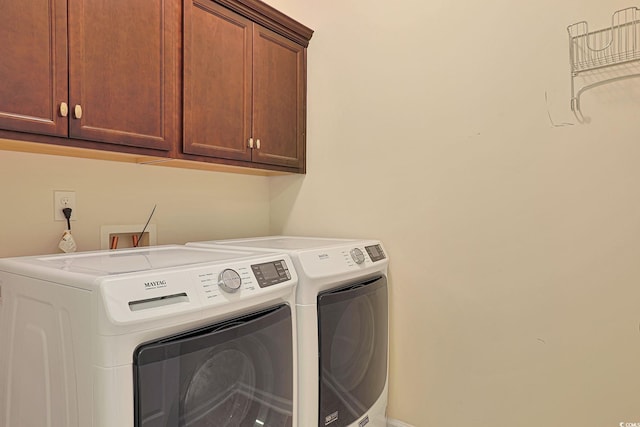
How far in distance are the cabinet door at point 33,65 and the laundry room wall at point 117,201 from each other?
0.33m

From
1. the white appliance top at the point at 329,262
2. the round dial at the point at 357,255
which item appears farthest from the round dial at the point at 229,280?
the round dial at the point at 357,255

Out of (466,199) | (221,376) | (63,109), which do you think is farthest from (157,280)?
(466,199)

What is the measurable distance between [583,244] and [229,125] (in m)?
1.54

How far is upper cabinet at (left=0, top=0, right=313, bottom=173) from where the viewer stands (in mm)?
1186

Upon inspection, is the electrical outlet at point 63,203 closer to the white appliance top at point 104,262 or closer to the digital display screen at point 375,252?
the white appliance top at point 104,262

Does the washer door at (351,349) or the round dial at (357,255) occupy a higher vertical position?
the round dial at (357,255)

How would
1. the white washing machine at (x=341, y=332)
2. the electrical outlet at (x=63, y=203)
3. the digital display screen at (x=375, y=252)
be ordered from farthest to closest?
the digital display screen at (x=375, y=252) → the electrical outlet at (x=63, y=203) → the white washing machine at (x=341, y=332)

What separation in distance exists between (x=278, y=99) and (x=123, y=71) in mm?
852

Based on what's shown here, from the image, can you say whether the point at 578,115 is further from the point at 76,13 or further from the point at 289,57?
the point at 76,13

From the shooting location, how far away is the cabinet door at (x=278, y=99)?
1961 mm

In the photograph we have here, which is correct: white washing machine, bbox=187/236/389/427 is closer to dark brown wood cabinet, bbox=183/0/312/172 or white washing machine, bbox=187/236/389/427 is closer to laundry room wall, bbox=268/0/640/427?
laundry room wall, bbox=268/0/640/427

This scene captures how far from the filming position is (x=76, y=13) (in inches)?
49.9

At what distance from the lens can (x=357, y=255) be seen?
5.58 feet

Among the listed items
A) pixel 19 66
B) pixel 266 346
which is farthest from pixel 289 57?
pixel 266 346
